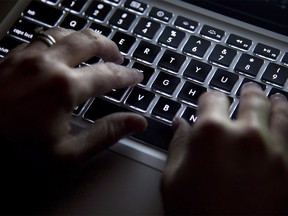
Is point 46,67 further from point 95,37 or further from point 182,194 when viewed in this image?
point 182,194

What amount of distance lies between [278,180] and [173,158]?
13 cm

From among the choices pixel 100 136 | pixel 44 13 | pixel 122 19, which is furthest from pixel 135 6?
pixel 100 136

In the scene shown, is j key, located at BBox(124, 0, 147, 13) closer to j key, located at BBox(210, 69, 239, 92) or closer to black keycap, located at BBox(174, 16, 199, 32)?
black keycap, located at BBox(174, 16, 199, 32)

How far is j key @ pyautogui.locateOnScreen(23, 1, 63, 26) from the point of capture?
75cm

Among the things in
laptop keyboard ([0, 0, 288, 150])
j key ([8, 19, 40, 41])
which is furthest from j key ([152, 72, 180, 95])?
j key ([8, 19, 40, 41])

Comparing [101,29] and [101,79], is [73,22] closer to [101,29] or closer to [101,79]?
[101,29]

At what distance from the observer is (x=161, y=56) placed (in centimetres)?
71

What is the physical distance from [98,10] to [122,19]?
0.14 feet

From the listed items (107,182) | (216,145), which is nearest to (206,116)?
(216,145)

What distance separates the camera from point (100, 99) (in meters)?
0.67

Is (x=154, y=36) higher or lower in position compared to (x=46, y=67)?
higher

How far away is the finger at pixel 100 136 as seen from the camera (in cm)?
59

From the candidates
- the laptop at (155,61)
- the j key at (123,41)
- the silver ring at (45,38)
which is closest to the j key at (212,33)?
the laptop at (155,61)

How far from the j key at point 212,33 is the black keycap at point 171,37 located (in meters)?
0.03
